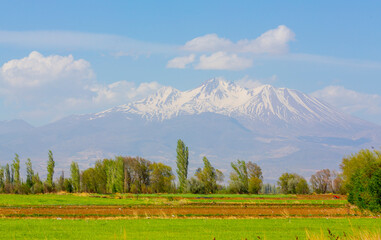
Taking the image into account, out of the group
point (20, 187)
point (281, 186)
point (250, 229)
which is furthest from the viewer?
point (281, 186)

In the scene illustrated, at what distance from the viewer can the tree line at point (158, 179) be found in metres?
102

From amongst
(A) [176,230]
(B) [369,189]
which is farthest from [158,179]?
(A) [176,230]

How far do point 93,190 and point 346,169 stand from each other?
201 ft

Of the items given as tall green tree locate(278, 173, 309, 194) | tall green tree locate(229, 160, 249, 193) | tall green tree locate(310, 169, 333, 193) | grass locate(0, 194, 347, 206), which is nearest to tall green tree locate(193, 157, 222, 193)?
tall green tree locate(229, 160, 249, 193)

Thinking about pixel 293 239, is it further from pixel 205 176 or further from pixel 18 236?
pixel 205 176

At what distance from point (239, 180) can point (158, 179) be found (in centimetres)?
2382

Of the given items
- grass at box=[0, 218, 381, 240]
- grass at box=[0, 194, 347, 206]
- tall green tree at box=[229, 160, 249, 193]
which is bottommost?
grass at box=[0, 218, 381, 240]

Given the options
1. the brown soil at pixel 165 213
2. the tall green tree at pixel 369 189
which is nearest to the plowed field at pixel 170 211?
the brown soil at pixel 165 213

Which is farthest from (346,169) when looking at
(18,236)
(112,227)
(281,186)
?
(18,236)

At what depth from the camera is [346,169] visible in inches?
3661

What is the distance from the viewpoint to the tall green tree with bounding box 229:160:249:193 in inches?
4434

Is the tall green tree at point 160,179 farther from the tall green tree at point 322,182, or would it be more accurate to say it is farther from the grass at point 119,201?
the grass at point 119,201

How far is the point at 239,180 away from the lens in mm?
114875

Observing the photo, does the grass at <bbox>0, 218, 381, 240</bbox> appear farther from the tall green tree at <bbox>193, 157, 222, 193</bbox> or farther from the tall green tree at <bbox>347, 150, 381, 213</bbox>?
the tall green tree at <bbox>193, 157, 222, 193</bbox>
